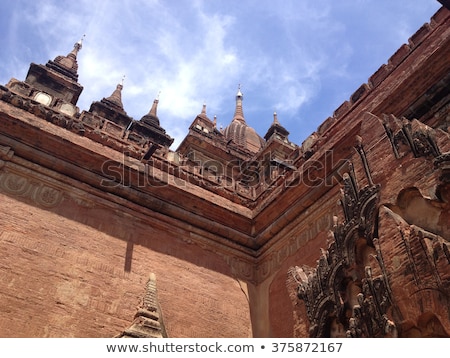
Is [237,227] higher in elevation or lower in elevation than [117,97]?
lower

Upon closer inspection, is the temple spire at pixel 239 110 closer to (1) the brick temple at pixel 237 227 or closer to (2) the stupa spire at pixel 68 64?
(2) the stupa spire at pixel 68 64

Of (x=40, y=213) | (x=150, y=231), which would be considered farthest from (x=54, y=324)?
(x=150, y=231)

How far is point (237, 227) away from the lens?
36.8ft

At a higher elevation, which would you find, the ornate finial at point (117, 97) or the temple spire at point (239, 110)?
the temple spire at point (239, 110)

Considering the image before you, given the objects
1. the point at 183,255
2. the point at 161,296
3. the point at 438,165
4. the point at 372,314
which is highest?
the point at 183,255

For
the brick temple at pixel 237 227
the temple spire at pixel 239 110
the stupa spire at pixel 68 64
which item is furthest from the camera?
the temple spire at pixel 239 110

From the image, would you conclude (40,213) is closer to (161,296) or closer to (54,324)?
(54,324)

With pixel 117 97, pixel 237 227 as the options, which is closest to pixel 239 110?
pixel 117 97

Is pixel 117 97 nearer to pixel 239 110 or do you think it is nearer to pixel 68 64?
pixel 68 64

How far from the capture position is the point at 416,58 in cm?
773

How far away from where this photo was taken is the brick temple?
514 cm

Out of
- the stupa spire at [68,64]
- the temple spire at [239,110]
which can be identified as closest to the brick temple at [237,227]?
the stupa spire at [68,64]

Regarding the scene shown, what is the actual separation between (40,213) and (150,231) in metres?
2.39

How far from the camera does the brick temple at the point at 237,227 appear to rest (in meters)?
5.14
